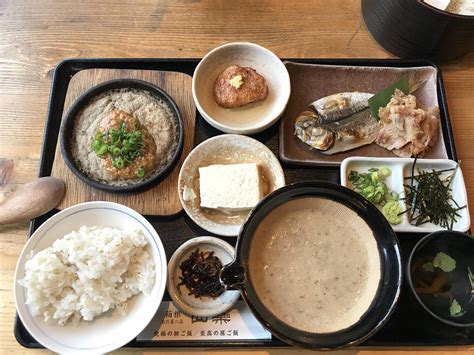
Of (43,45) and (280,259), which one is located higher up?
(43,45)

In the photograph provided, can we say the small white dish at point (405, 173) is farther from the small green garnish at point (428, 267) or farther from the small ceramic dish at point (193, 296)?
the small ceramic dish at point (193, 296)

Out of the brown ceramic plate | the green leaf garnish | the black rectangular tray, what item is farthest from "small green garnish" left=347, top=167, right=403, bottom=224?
the brown ceramic plate

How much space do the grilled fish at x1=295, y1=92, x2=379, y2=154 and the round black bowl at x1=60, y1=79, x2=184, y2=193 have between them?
2.04 ft

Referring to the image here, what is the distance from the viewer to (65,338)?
1.77 metres

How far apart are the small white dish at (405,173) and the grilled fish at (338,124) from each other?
0.13m

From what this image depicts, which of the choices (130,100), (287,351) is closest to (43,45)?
(130,100)

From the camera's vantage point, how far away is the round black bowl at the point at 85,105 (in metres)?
2.03

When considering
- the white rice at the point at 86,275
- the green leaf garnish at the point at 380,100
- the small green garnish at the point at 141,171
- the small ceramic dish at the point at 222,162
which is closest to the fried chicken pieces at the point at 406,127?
the green leaf garnish at the point at 380,100

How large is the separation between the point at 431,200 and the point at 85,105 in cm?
175

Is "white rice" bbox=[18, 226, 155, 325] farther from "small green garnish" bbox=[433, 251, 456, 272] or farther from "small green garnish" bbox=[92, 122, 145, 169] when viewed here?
"small green garnish" bbox=[433, 251, 456, 272]

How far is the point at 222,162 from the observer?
83.9 inches

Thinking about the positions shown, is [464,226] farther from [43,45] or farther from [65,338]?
[43,45]

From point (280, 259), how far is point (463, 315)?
0.83m

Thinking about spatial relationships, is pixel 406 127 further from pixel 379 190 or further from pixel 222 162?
pixel 222 162
